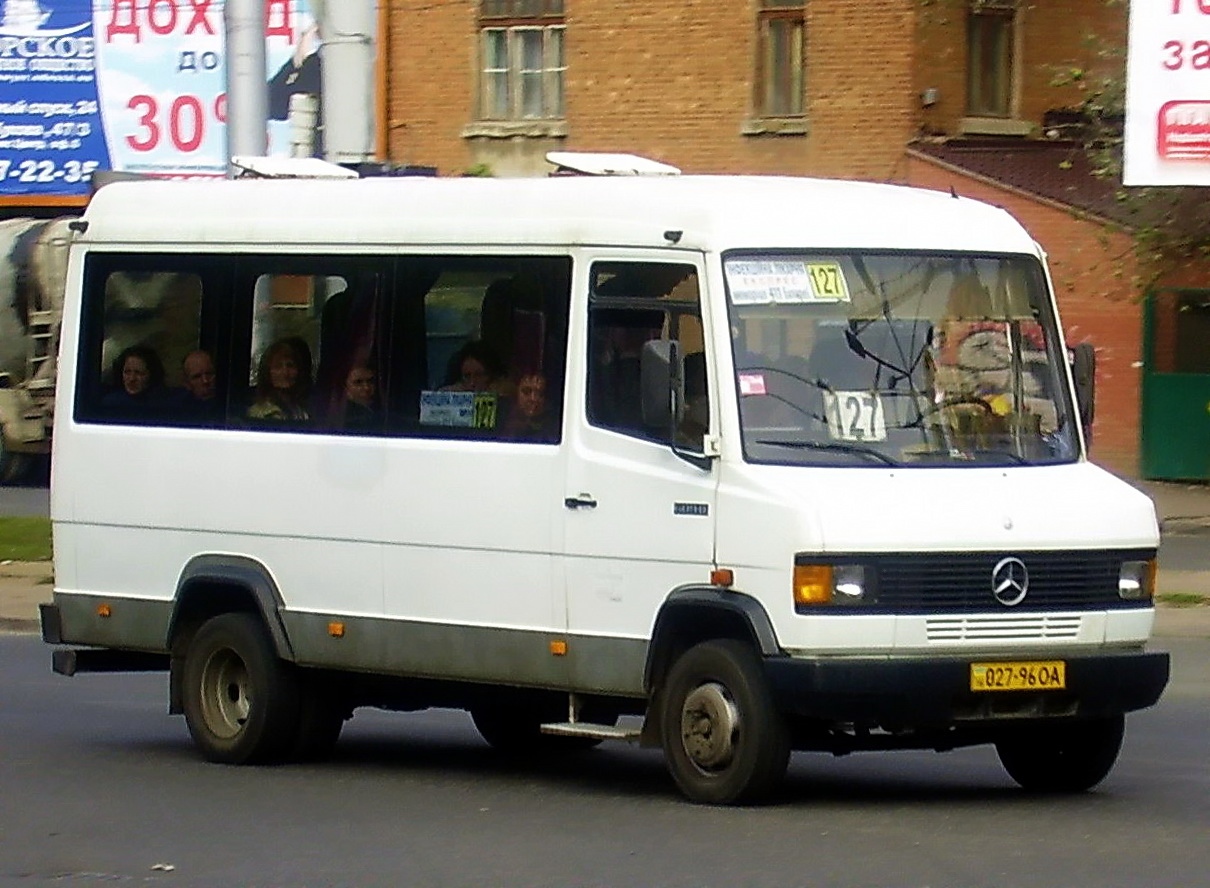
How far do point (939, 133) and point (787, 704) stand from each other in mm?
21354

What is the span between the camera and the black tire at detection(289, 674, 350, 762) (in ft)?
40.6

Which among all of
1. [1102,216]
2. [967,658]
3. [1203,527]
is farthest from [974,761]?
[1102,216]

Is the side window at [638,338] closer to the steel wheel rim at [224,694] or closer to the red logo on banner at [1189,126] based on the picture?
the steel wheel rim at [224,694]

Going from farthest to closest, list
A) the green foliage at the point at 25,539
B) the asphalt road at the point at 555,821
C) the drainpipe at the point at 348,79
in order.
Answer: the green foliage at the point at 25,539, the drainpipe at the point at 348,79, the asphalt road at the point at 555,821

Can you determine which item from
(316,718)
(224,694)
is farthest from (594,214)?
(224,694)

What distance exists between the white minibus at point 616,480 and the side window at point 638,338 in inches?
0.6

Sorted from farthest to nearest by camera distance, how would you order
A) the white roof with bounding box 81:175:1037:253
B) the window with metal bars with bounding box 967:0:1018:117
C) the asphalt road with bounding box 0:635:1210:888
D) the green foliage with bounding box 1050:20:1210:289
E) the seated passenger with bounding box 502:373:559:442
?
the window with metal bars with bounding box 967:0:1018:117
the green foliage with bounding box 1050:20:1210:289
the seated passenger with bounding box 502:373:559:442
the white roof with bounding box 81:175:1037:253
the asphalt road with bounding box 0:635:1210:888

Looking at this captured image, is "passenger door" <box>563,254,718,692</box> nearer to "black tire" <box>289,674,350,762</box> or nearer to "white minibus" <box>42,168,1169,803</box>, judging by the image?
"white minibus" <box>42,168,1169,803</box>

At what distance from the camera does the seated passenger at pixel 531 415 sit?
11.2 metres

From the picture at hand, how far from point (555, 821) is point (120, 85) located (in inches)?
1165

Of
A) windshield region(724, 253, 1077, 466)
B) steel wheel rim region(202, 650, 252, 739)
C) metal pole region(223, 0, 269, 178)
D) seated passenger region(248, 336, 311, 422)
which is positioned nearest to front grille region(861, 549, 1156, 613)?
windshield region(724, 253, 1077, 466)

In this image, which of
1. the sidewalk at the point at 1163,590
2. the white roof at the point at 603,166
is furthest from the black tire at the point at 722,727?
the sidewalk at the point at 1163,590

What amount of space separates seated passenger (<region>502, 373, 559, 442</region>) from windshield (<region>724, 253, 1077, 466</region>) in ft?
3.16

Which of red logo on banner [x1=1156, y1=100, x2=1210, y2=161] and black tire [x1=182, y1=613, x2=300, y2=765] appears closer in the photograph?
black tire [x1=182, y1=613, x2=300, y2=765]
